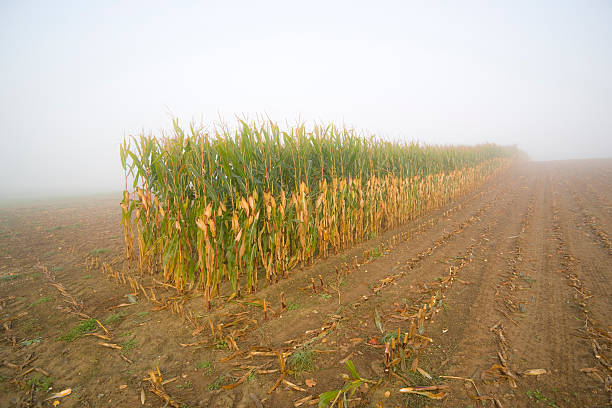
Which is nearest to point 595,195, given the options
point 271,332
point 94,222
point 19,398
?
point 271,332

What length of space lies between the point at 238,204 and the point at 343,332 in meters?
2.19

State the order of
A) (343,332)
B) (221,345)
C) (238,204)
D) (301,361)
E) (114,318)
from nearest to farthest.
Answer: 1. (301,361)
2. (221,345)
3. (343,332)
4. (114,318)
5. (238,204)

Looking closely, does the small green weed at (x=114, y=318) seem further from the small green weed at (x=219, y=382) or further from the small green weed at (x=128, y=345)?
the small green weed at (x=219, y=382)

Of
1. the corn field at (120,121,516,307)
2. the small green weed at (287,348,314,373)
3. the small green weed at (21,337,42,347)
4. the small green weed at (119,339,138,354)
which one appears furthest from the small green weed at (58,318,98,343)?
the small green weed at (287,348,314,373)

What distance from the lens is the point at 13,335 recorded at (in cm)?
296

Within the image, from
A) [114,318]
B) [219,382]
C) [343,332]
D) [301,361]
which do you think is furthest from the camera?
[114,318]

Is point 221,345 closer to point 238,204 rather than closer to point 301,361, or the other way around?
point 301,361

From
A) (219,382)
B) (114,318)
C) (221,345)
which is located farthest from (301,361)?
(114,318)

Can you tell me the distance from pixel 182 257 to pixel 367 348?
2974 mm

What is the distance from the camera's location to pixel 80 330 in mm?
2982

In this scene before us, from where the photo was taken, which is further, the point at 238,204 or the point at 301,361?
the point at 238,204

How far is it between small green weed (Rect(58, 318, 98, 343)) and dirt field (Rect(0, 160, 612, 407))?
0.06 ft

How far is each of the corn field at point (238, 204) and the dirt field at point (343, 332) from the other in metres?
0.45

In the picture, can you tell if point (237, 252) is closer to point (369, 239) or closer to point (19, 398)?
point (19, 398)
